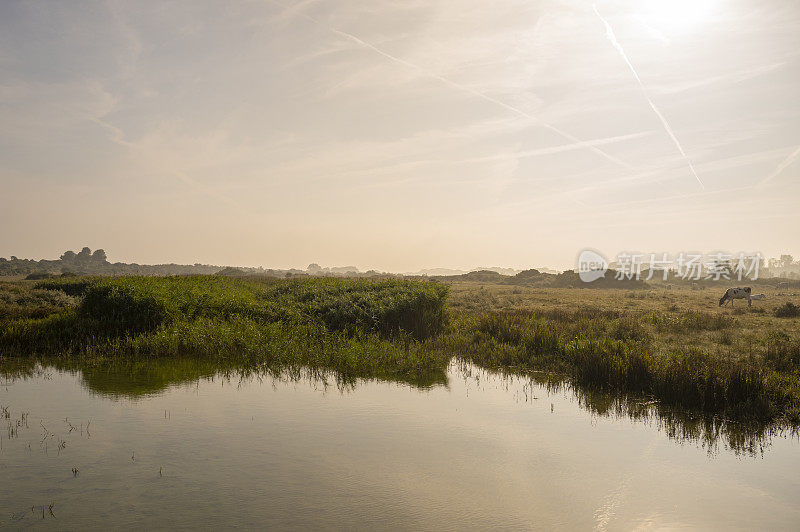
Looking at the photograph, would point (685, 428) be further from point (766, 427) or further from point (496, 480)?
point (496, 480)

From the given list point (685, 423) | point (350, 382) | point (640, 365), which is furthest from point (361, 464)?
point (640, 365)

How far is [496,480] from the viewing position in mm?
7559

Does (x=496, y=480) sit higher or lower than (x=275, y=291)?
lower

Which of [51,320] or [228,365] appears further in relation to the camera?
[51,320]

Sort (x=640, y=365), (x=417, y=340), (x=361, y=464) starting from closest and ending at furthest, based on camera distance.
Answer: (x=361, y=464)
(x=640, y=365)
(x=417, y=340)

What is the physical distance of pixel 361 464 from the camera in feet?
26.2

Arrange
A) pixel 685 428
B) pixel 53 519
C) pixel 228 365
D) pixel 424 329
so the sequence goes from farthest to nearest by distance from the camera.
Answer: pixel 424 329
pixel 228 365
pixel 685 428
pixel 53 519

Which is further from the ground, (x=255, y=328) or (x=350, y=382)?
(x=255, y=328)

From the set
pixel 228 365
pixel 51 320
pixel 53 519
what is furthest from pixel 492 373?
pixel 51 320

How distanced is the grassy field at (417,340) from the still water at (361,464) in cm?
184

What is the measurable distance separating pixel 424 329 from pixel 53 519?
16.0 meters

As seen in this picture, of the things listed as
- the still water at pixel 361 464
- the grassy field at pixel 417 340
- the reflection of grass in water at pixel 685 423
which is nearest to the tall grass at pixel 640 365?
the grassy field at pixel 417 340

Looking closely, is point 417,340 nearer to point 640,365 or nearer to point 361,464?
point 640,365

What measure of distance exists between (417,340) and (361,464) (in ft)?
37.7
